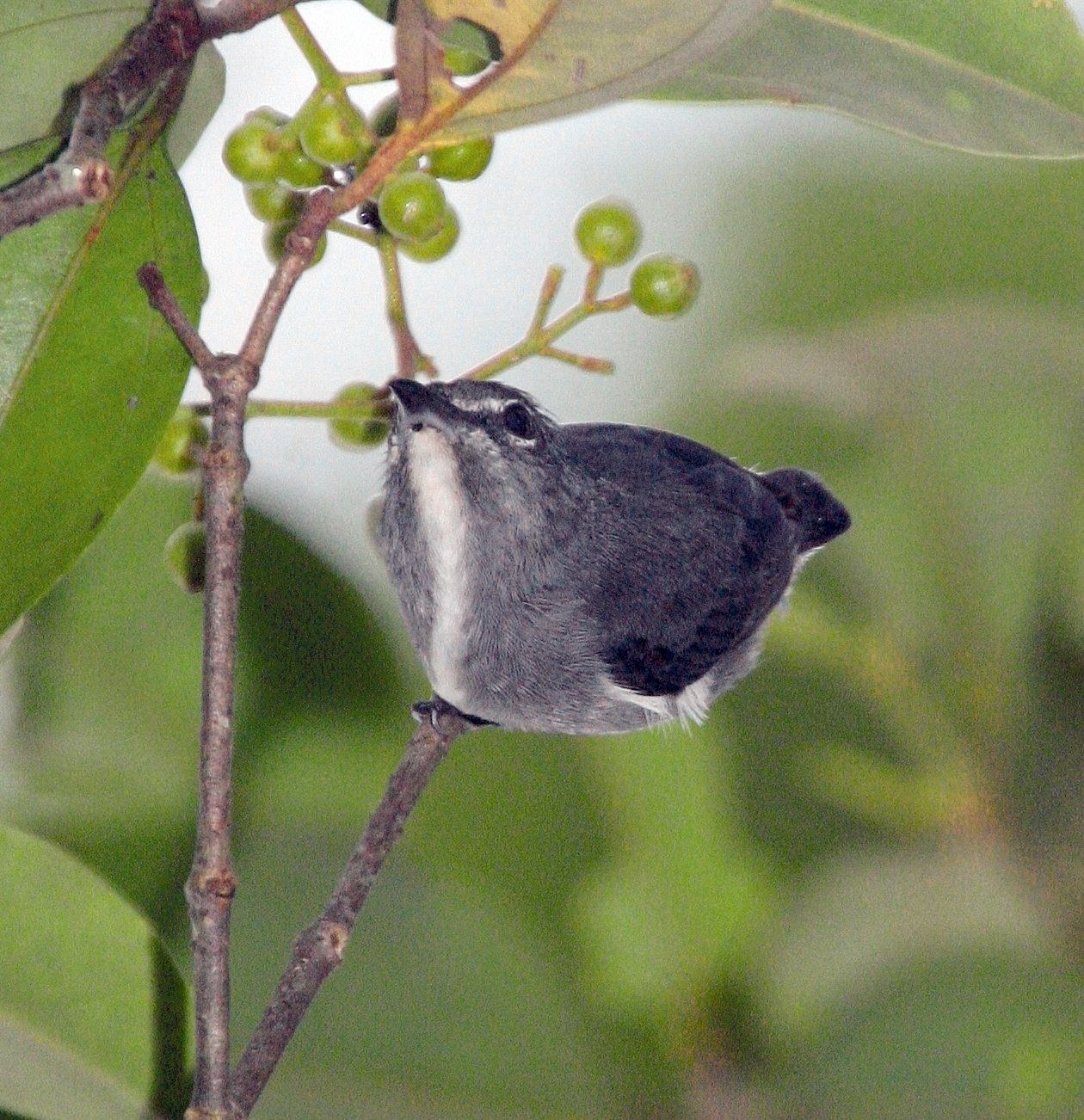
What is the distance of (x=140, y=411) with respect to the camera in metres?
1.06

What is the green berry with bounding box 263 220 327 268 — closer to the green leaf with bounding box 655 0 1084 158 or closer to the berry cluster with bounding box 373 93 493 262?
the berry cluster with bounding box 373 93 493 262

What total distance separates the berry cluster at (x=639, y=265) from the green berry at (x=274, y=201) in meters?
0.29

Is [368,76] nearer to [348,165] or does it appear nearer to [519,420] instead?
[348,165]

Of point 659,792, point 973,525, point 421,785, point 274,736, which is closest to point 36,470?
point 421,785

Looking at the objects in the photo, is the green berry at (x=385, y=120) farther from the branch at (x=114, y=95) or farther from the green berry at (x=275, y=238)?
the branch at (x=114, y=95)

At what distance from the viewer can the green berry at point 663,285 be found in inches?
49.7

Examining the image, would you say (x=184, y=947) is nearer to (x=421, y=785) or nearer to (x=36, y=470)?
(x=421, y=785)

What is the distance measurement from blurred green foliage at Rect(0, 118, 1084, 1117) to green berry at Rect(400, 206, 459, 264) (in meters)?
0.53

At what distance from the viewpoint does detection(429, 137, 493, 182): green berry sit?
109 cm

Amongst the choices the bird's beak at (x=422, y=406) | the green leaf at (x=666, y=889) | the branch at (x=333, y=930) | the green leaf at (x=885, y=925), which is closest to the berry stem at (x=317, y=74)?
the bird's beak at (x=422, y=406)

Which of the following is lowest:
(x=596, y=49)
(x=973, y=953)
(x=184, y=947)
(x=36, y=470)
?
(x=184, y=947)

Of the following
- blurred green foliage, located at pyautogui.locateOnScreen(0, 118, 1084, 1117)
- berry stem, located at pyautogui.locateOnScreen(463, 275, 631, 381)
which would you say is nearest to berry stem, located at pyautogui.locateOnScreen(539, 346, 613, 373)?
berry stem, located at pyautogui.locateOnScreen(463, 275, 631, 381)

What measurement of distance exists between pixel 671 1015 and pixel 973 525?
0.73m

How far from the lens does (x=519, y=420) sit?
1.37 meters
